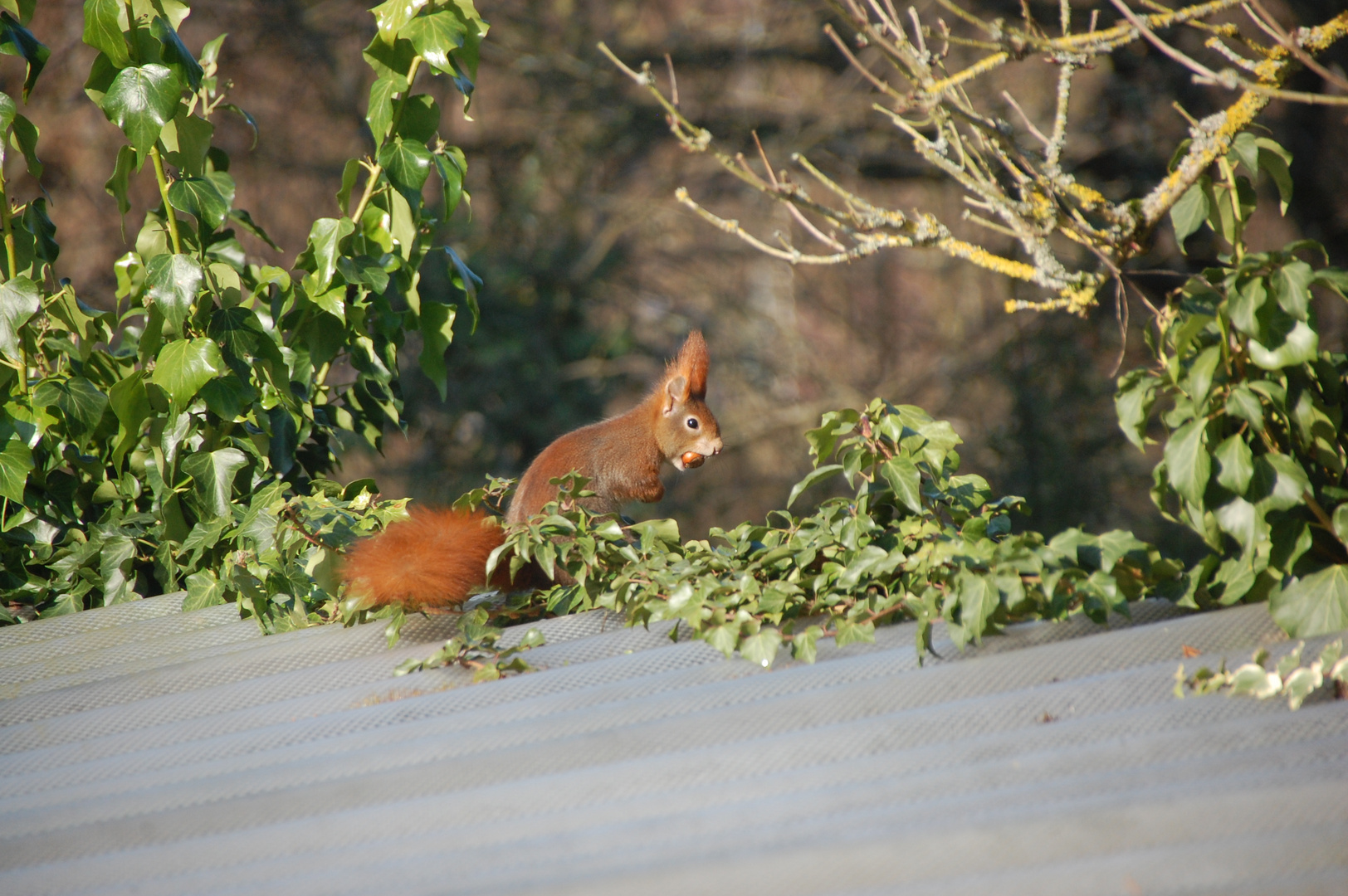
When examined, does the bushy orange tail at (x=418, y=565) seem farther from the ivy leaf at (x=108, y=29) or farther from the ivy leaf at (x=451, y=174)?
the ivy leaf at (x=108, y=29)

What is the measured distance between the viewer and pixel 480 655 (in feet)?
5.25

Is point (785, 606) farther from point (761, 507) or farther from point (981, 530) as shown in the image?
point (761, 507)

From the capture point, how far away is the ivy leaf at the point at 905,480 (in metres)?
1.67

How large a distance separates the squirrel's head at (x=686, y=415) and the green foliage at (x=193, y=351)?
61 cm

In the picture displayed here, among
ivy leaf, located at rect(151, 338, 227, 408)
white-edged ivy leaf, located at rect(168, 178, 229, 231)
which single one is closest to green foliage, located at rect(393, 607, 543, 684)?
ivy leaf, located at rect(151, 338, 227, 408)

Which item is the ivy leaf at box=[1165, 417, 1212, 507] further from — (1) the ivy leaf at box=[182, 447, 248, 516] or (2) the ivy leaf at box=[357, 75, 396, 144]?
(1) the ivy leaf at box=[182, 447, 248, 516]

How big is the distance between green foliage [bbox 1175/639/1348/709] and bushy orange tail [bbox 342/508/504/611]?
1.06 metres

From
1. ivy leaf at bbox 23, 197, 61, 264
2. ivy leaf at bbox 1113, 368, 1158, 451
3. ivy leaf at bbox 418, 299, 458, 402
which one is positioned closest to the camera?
ivy leaf at bbox 1113, 368, 1158, 451

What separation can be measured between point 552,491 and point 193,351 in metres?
0.76

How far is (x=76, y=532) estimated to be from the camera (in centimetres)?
246

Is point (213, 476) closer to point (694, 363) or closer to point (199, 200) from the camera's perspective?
point (199, 200)

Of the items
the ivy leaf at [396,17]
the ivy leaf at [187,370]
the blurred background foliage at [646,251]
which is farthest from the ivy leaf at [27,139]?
the blurred background foliage at [646,251]

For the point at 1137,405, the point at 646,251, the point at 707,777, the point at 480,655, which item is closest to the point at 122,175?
the point at 480,655

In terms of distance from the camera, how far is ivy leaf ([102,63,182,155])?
1.95 m
